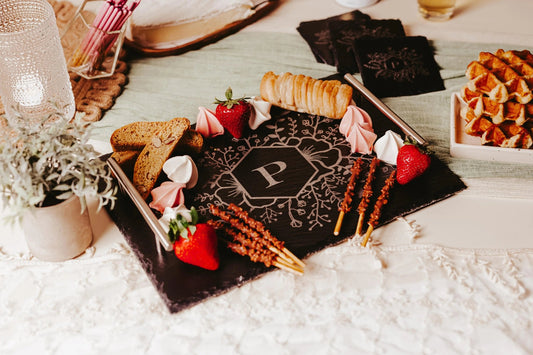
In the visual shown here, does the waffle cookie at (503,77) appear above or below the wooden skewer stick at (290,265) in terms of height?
above

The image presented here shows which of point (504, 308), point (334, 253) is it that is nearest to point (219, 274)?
point (334, 253)

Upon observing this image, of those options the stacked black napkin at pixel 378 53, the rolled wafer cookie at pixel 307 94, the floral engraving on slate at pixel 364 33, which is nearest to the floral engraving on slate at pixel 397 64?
the stacked black napkin at pixel 378 53

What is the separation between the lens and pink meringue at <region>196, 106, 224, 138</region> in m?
1.35

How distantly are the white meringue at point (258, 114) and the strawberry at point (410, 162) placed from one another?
357 mm

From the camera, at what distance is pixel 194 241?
102cm

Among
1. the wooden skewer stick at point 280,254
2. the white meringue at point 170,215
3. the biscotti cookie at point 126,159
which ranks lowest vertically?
the wooden skewer stick at point 280,254

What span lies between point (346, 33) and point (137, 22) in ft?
→ 2.20

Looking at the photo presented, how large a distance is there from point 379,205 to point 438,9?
975 mm

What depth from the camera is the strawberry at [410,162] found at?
1.21m

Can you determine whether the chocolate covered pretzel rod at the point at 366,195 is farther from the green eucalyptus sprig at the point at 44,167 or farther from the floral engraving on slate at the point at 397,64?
the green eucalyptus sprig at the point at 44,167

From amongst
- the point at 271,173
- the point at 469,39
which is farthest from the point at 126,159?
the point at 469,39

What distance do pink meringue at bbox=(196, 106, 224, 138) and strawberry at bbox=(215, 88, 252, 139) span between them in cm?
1

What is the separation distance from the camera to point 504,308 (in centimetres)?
101

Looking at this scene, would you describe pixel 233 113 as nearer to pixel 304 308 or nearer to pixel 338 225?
pixel 338 225
